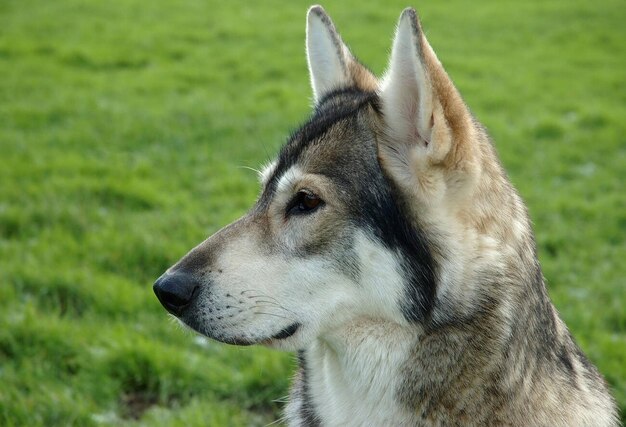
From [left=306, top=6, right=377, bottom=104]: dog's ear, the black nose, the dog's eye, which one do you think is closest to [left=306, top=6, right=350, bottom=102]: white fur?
[left=306, top=6, right=377, bottom=104]: dog's ear

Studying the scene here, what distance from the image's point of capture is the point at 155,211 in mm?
6629

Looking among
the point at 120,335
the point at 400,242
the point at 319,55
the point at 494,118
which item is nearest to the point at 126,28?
the point at 494,118

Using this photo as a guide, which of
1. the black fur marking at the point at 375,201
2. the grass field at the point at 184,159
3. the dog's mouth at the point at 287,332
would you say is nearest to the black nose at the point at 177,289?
the dog's mouth at the point at 287,332

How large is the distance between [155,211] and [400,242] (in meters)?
4.13

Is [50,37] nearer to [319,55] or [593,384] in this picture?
[319,55]

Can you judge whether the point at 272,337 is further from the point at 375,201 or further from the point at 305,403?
the point at 375,201

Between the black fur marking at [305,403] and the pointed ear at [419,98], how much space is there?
1.07m

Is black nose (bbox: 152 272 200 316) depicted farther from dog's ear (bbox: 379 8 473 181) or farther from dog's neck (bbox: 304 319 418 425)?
dog's ear (bbox: 379 8 473 181)

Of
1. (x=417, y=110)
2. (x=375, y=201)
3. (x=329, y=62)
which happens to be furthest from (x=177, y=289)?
(x=329, y=62)

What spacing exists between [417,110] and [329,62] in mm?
860

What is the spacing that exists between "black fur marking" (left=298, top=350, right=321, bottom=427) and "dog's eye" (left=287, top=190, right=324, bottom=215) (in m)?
0.70

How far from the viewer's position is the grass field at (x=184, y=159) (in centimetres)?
453

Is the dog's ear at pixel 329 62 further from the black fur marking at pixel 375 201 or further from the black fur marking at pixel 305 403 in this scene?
the black fur marking at pixel 305 403

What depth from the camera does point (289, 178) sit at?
3.06 m
